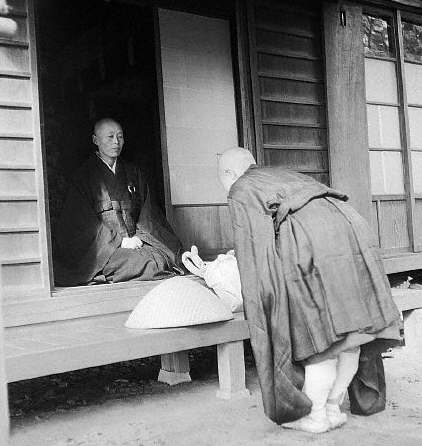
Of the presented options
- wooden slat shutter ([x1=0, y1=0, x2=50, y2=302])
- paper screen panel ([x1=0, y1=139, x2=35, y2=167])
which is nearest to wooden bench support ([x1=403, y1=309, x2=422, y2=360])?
wooden slat shutter ([x1=0, y1=0, x2=50, y2=302])

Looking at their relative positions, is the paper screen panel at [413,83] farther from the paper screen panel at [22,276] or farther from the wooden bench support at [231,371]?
the paper screen panel at [22,276]

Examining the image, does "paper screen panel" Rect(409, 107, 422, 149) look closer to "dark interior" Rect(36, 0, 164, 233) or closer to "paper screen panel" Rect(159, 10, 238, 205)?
"paper screen panel" Rect(159, 10, 238, 205)

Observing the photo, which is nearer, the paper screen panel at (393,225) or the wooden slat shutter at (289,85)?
the wooden slat shutter at (289,85)

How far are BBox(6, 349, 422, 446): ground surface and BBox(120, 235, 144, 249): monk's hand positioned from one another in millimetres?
1102

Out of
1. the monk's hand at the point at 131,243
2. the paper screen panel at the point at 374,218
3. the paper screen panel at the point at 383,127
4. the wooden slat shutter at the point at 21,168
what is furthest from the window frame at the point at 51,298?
the paper screen panel at the point at 383,127

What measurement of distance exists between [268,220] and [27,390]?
8.02 ft

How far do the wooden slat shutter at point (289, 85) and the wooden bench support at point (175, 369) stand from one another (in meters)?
1.87

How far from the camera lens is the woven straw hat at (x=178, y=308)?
3.70 meters

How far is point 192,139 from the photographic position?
19.8 feet

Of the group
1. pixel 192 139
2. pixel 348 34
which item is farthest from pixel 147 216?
pixel 348 34

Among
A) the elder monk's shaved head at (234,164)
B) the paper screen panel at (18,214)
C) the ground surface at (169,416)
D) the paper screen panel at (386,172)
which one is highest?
the paper screen panel at (386,172)

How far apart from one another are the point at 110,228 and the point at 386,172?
8.87ft

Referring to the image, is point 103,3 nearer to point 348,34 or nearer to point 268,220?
point 348,34

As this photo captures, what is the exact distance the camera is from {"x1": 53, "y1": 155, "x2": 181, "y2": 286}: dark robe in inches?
203
